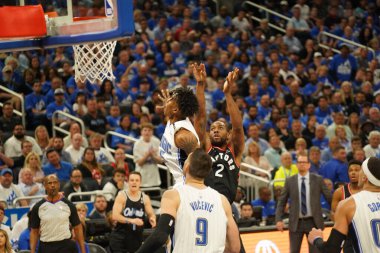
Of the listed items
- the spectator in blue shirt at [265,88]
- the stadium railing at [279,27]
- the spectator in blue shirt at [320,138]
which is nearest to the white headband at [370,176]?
the spectator in blue shirt at [320,138]

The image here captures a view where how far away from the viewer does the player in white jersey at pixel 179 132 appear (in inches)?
350

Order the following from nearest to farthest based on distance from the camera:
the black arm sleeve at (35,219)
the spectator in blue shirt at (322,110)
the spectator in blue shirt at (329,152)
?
the black arm sleeve at (35,219), the spectator in blue shirt at (329,152), the spectator in blue shirt at (322,110)

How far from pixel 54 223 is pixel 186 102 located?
12.2 feet

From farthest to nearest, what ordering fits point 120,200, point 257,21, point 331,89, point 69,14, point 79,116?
point 257,21 < point 331,89 < point 79,116 < point 120,200 < point 69,14

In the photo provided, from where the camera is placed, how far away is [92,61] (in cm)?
1023

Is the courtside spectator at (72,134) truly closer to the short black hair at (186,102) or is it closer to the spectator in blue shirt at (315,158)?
the spectator in blue shirt at (315,158)

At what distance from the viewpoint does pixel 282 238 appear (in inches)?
562

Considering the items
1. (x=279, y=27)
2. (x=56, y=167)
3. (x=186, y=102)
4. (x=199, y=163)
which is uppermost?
(x=279, y=27)

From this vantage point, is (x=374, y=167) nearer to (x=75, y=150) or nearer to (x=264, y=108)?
(x=75, y=150)

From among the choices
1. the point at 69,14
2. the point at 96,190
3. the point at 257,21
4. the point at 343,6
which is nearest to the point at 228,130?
the point at 69,14

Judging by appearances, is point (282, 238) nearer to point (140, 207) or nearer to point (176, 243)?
point (140, 207)

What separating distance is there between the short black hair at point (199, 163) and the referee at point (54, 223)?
481cm

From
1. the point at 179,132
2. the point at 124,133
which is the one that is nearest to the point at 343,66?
the point at 124,133

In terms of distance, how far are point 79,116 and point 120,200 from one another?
423cm
